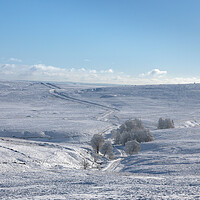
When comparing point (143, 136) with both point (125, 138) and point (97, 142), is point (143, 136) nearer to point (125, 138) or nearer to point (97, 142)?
point (125, 138)

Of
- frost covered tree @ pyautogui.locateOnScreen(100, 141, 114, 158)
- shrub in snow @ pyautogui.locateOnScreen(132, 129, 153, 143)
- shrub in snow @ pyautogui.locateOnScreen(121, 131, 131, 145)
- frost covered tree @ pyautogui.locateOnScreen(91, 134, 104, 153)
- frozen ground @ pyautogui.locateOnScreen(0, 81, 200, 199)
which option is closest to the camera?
frozen ground @ pyautogui.locateOnScreen(0, 81, 200, 199)

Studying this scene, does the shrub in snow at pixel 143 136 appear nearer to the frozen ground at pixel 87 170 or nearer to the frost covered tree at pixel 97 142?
the frozen ground at pixel 87 170

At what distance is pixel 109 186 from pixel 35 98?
12901 cm

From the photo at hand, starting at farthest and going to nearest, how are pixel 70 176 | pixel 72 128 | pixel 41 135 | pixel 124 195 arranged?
pixel 72 128 → pixel 41 135 → pixel 70 176 → pixel 124 195

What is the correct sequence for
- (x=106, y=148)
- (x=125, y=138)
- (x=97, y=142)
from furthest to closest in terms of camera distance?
(x=125, y=138)
(x=97, y=142)
(x=106, y=148)

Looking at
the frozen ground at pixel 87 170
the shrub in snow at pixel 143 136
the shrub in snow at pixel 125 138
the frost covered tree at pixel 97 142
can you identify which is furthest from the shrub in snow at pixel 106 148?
the shrub in snow at pixel 143 136

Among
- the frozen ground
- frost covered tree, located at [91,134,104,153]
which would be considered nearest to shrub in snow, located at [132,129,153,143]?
the frozen ground

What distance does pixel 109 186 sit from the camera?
1545cm

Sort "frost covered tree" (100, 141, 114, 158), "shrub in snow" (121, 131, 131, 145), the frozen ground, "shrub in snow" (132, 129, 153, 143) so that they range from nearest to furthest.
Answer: the frozen ground, "frost covered tree" (100, 141, 114, 158), "shrub in snow" (132, 129, 153, 143), "shrub in snow" (121, 131, 131, 145)

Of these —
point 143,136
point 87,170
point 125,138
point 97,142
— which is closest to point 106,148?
point 97,142

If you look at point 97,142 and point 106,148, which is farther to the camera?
point 97,142

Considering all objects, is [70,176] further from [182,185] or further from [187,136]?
[187,136]

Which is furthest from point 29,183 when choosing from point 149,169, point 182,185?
point 149,169

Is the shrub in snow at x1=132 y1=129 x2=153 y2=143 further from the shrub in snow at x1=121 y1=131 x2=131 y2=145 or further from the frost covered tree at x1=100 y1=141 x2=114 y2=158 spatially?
the frost covered tree at x1=100 y1=141 x2=114 y2=158
